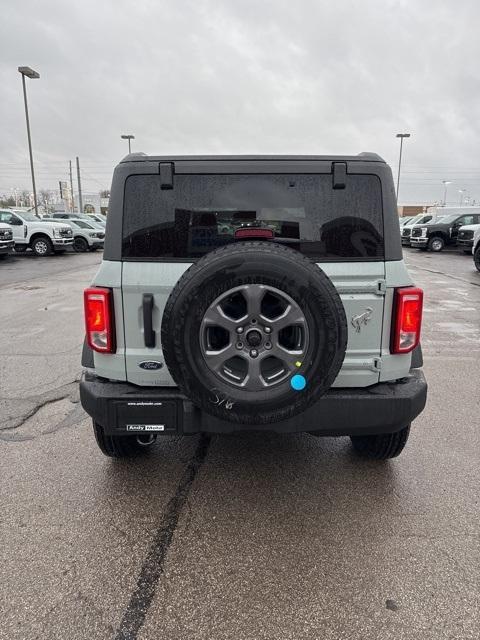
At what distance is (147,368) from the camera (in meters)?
2.59

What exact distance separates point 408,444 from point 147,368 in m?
2.15

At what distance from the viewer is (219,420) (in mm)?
2447

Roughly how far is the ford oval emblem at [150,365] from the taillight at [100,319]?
18 cm

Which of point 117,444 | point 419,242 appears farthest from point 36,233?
point 117,444

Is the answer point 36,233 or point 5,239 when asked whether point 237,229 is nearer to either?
point 5,239

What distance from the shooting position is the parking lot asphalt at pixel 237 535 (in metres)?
1.98

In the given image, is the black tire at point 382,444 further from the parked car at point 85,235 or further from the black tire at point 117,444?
the parked car at point 85,235

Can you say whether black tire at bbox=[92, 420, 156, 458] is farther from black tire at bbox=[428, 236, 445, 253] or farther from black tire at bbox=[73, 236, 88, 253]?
black tire at bbox=[428, 236, 445, 253]

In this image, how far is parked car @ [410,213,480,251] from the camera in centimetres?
2341

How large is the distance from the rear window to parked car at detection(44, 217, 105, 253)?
74.4 feet

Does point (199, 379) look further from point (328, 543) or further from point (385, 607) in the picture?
point (385, 607)

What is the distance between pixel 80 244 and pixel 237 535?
78.9 ft

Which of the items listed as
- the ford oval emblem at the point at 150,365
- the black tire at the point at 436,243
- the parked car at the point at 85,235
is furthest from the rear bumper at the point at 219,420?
the black tire at the point at 436,243

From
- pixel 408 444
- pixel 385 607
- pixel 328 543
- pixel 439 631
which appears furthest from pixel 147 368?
pixel 408 444
